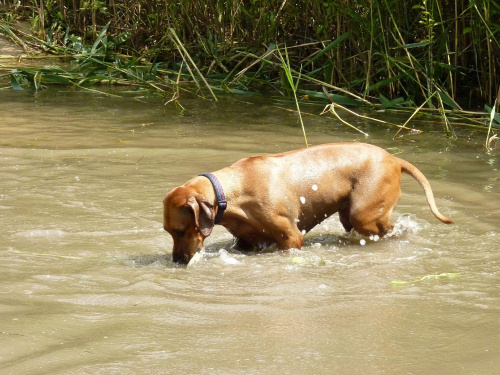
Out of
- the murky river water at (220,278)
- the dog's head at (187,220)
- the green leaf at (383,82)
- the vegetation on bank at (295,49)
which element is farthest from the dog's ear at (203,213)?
the green leaf at (383,82)

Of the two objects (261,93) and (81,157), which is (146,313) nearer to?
(81,157)

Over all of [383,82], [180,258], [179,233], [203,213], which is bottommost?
[180,258]

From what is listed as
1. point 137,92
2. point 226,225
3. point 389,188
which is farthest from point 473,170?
point 137,92

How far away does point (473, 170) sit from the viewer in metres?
7.25

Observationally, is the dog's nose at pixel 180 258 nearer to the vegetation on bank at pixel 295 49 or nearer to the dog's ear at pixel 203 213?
the dog's ear at pixel 203 213

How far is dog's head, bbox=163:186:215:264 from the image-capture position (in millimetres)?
5086

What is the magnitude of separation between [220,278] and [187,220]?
1.55 feet

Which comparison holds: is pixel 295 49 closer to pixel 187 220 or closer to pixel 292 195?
pixel 292 195

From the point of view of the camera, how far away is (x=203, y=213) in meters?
5.11

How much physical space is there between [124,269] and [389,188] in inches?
72.7

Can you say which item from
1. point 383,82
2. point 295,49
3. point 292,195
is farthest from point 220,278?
point 295,49

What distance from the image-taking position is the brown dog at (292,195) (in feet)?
17.1

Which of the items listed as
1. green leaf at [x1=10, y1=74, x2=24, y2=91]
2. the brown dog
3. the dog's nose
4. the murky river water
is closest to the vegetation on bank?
green leaf at [x1=10, y1=74, x2=24, y2=91]

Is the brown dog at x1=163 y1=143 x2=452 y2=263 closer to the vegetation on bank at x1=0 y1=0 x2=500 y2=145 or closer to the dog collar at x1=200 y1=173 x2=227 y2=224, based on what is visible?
the dog collar at x1=200 y1=173 x2=227 y2=224
